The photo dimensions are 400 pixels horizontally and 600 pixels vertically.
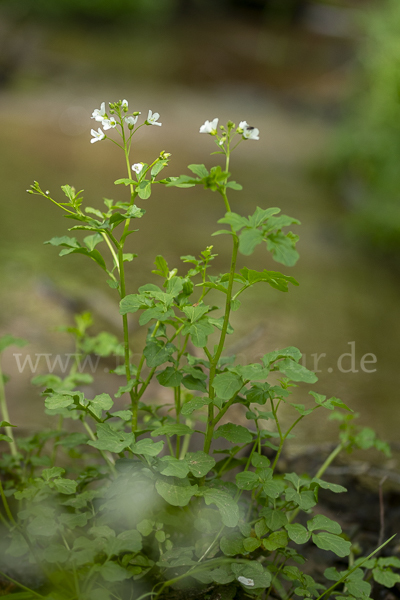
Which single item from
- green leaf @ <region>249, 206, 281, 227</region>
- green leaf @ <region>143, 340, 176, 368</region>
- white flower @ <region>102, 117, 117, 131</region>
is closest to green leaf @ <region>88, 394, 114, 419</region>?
green leaf @ <region>143, 340, 176, 368</region>

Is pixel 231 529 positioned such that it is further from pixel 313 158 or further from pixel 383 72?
pixel 313 158

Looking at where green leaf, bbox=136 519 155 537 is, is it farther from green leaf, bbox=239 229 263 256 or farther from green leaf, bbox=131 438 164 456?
green leaf, bbox=239 229 263 256

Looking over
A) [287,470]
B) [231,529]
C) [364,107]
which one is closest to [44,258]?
[287,470]

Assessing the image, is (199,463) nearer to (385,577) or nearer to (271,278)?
(271,278)

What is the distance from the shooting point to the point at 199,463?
1172 mm

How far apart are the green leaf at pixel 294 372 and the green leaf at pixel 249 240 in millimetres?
263

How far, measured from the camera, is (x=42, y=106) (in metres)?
7.68

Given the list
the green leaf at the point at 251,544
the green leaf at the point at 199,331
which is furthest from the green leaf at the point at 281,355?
the green leaf at the point at 251,544

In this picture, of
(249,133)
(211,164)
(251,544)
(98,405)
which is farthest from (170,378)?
(211,164)

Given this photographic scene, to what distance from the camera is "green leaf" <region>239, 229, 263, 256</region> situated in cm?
102

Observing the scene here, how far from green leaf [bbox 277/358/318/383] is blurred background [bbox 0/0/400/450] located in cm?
106

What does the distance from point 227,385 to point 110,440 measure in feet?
0.80

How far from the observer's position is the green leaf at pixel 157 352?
3.93 ft

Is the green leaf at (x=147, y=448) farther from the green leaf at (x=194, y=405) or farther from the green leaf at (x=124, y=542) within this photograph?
the green leaf at (x=124, y=542)
